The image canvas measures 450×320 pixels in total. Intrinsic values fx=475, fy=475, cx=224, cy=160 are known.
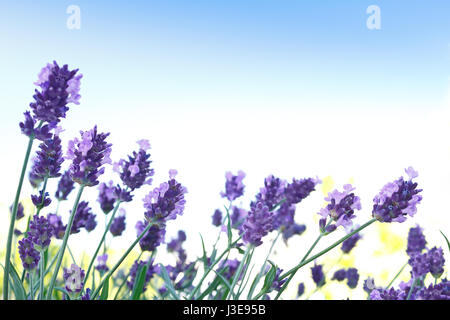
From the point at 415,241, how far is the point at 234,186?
0.74 m

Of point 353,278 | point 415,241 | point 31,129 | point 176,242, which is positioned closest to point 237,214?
point 176,242

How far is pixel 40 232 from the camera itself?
1.15m

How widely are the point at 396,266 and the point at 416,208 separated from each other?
2.31m

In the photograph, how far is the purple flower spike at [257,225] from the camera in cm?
126

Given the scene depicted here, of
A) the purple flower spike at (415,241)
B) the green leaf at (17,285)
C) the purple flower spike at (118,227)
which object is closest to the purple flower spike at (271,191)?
the purple flower spike at (118,227)

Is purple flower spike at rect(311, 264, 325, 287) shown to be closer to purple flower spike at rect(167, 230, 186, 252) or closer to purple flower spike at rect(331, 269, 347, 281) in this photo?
purple flower spike at rect(331, 269, 347, 281)

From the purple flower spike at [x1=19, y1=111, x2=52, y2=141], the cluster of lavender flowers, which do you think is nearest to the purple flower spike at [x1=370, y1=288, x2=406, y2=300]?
the cluster of lavender flowers

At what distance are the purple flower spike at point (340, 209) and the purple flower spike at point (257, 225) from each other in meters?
0.14

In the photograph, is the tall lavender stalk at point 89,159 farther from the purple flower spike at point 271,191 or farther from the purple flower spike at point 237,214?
the purple flower spike at point 237,214

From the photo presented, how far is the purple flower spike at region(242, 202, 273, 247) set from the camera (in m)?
1.26

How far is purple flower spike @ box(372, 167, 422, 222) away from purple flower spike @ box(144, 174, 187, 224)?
Result: 1.62 feet

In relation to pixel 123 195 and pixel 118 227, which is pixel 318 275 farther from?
pixel 123 195
